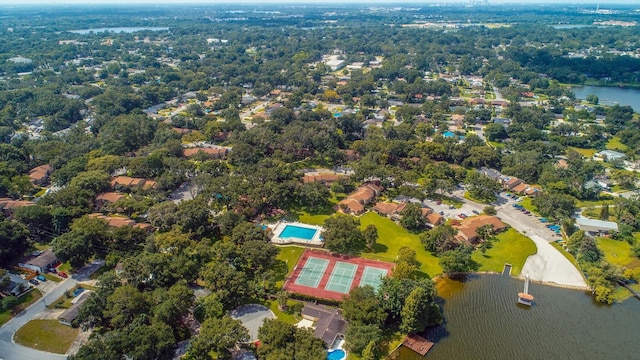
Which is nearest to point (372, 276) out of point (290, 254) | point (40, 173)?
point (290, 254)

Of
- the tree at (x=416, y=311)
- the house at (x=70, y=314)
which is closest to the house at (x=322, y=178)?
the tree at (x=416, y=311)

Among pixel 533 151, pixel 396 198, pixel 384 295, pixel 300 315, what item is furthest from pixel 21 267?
pixel 533 151

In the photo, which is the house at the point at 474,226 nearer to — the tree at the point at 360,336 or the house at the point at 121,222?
the tree at the point at 360,336

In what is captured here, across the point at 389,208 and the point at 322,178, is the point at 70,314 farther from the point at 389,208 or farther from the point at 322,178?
the point at 389,208

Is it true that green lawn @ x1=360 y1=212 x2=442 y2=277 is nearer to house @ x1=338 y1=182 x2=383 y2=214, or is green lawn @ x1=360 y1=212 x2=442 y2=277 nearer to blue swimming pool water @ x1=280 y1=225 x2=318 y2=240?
house @ x1=338 y1=182 x2=383 y2=214

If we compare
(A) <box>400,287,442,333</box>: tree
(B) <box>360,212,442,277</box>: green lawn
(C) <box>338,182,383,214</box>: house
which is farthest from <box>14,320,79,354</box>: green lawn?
(C) <box>338,182,383,214</box>: house

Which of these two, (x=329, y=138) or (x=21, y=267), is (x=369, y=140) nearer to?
(x=329, y=138)
